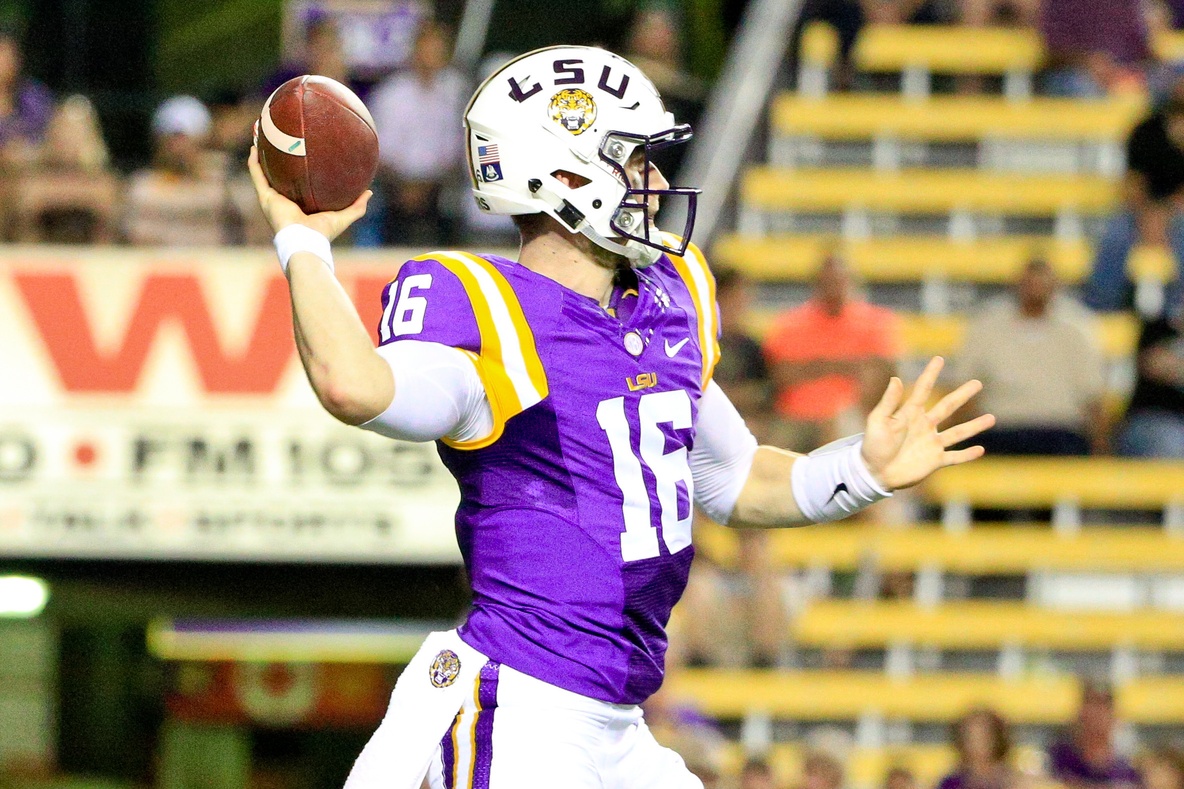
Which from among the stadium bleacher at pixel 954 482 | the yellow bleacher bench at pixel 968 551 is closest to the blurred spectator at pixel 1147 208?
the stadium bleacher at pixel 954 482

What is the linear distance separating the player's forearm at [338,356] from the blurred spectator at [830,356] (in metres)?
5.42

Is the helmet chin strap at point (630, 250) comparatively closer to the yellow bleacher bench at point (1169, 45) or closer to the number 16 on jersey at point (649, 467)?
the number 16 on jersey at point (649, 467)

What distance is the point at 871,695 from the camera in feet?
27.9

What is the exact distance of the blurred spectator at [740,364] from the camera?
27.1ft

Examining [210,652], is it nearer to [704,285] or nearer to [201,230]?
[201,230]

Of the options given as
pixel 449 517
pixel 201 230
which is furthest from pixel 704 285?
pixel 201 230

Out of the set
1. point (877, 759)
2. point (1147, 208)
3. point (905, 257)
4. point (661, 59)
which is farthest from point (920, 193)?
point (877, 759)

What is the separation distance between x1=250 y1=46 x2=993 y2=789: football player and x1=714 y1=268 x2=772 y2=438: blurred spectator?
461 cm

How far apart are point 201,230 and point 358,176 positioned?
17.8ft

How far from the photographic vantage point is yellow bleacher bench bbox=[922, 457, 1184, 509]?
9062mm

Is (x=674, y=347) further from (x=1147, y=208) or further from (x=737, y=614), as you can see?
(x=1147, y=208)

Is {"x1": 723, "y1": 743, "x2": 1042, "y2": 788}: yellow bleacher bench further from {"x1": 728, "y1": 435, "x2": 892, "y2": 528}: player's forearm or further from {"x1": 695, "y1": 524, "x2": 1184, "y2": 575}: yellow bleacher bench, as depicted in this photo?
{"x1": 728, "y1": 435, "x2": 892, "y2": 528}: player's forearm

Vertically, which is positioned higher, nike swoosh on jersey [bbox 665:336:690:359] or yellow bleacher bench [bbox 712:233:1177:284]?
nike swoosh on jersey [bbox 665:336:690:359]

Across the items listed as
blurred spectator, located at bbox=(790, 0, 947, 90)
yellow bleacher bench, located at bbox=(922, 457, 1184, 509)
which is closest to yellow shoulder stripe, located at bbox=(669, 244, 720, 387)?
yellow bleacher bench, located at bbox=(922, 457, 1184, 509)
